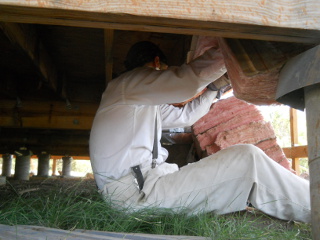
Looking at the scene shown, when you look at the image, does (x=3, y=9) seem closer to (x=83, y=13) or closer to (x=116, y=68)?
(x=83, y=13)

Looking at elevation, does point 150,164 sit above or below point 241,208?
above

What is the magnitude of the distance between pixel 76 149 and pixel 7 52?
144 inches

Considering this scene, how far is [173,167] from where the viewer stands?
2445 mm

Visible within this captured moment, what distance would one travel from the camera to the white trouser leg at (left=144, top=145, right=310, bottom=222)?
198cm

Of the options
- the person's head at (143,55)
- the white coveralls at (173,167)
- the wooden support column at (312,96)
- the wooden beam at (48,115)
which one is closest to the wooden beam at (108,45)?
the person's head at (143,55)

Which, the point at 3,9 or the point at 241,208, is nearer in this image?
the point at 3,9

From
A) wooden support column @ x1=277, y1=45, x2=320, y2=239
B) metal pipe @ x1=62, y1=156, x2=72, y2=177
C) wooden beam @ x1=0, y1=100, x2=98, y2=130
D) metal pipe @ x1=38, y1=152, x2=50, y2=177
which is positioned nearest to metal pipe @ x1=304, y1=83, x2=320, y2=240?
wooden support column @ x1=277, y1=45, x2=320, y2=239

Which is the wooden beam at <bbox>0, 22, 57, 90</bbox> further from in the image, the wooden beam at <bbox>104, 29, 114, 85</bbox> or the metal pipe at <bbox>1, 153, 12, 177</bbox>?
the metal pipe at <bbox>1, 153, 12, 177</bbox>

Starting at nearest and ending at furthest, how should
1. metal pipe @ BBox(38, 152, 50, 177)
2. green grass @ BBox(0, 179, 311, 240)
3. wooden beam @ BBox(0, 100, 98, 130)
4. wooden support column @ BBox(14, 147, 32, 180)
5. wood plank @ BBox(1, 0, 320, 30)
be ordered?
wood plank @ BBox(1, 0, 320, 30), green grass @ BBox(0, 179, 311, 240), wooden beam @ BBox(0, 100, 98, 130), wooden support column @ BBox(14, 147, 32, 180), metal pipe @ BBox(38, 152, 50, 177)

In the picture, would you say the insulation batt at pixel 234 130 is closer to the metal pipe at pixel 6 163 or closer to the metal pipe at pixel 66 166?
the metal pipe at pixel 66 166

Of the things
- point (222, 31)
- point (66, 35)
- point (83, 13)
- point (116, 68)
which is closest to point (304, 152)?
point (116, 68)

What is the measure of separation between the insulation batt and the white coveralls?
97 cm

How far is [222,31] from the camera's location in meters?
1.34

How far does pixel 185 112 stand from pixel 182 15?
1.86 meters
